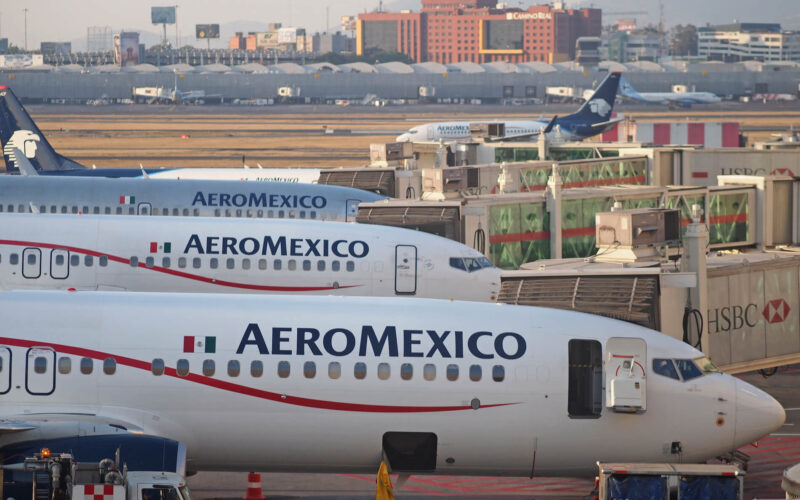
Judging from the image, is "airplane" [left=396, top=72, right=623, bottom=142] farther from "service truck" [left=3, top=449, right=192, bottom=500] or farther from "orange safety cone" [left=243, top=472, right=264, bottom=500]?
"service truck" [left=3, top=449, right=192, bottom=500]

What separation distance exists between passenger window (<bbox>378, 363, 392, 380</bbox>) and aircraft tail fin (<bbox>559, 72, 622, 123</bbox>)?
337 feet

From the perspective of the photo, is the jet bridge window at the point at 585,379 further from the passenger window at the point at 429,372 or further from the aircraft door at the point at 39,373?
the aircraft door at the point at 39,373

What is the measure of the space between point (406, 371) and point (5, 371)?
22.5 ft

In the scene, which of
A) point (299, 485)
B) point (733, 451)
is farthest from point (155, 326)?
point (733, 451)

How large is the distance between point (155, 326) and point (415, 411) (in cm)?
477

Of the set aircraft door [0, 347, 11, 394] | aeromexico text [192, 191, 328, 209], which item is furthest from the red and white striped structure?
aircraft door [0, 347, 11, 394]

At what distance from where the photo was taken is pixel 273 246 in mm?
32438

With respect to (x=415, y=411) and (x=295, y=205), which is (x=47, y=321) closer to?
(x=415, y=411)

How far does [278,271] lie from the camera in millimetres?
32344

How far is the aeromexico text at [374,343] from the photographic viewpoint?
20.8 metres

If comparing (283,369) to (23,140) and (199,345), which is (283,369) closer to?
(199,345)

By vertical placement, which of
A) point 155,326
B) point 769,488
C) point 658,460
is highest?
point 155,326

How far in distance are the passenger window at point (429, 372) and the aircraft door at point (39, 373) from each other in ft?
20.8

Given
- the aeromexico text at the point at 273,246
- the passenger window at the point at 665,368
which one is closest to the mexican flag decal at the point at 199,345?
the passenger window at the point at 665,368
